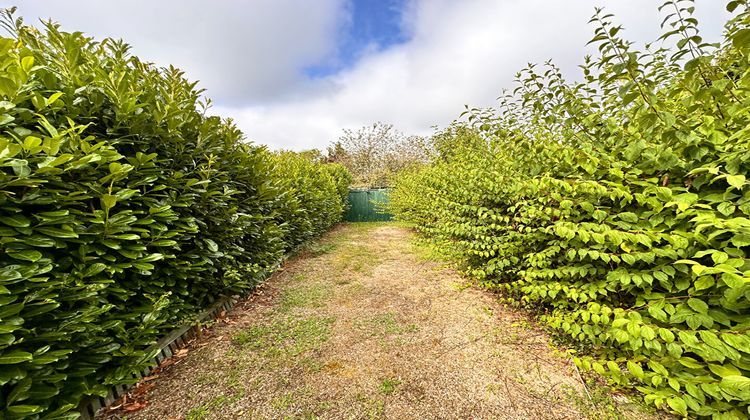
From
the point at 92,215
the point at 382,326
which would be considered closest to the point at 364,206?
the point at 382,326

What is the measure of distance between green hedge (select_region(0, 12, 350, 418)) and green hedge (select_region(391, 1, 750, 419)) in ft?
9.47

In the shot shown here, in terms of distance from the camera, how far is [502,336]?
2.45m

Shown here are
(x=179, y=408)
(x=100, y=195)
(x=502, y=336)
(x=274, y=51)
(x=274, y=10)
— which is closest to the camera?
(x=100, y=195)

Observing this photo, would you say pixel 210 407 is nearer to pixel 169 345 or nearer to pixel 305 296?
pixel 169 345

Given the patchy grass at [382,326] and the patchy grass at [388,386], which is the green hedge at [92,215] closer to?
the patchy grass at [382,326]

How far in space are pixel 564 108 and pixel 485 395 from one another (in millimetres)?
2184

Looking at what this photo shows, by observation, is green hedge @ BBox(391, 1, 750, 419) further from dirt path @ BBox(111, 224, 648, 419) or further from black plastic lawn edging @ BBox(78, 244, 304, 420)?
black plastic lawn edging @ BBox(78, 244, 304, 420)

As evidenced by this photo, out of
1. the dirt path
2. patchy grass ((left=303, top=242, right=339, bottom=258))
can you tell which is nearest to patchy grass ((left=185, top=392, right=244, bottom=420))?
the dirt path

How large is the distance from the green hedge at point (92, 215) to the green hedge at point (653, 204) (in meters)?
2.89

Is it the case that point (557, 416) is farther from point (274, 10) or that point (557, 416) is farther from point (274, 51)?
point (274, 51)

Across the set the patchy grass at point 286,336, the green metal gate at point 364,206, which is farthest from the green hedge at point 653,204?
the green metal gate at point 364,206

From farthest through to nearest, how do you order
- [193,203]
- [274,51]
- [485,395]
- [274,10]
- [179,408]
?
[274,51]
[274,10]
[193,203]
[485,395]
[179,408]

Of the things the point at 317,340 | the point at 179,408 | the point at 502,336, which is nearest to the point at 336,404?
the point at 317,340

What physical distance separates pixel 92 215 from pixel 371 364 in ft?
7.09
